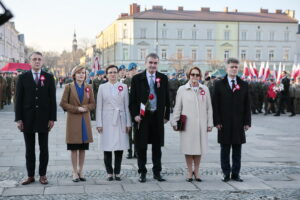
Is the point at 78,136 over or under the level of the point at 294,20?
under

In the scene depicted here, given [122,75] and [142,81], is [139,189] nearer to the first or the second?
[142,81]

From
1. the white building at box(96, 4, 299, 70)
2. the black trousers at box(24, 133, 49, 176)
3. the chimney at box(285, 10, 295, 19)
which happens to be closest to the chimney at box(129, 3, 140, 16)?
the white building at box(96, 4, 299, 70)

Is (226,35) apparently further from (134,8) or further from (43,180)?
(43,180)

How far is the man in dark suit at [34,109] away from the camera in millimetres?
7340

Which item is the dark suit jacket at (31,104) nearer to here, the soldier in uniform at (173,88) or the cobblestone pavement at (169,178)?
the cobblestone pavement at (169,178)

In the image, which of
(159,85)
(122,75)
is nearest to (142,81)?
(159,85)

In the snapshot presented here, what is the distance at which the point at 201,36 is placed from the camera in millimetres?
91562

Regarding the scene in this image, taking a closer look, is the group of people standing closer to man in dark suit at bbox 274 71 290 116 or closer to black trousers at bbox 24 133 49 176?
black trousers at bbox 24 133 49 176

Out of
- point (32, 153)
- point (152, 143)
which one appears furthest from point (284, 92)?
point (32, 153)

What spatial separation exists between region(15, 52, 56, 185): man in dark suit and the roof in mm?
81765

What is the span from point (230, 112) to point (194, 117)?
61 cm

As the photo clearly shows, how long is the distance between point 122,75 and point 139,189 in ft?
14.7

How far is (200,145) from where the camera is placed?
7641mm

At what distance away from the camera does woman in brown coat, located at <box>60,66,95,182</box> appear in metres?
7.54
